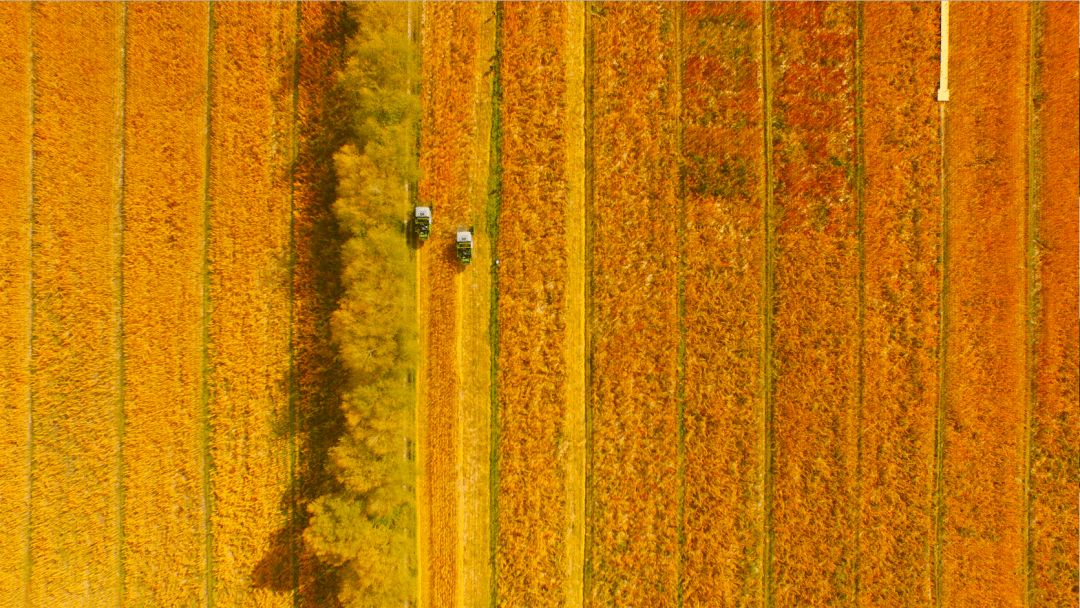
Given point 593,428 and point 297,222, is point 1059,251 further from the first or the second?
point 297,222

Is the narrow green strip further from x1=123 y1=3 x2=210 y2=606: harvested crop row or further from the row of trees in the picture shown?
x1=123 y1=3 x2=210 y2=606: harvested crop row

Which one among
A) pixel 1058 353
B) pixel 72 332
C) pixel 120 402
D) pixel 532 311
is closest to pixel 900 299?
pixel 1058 353

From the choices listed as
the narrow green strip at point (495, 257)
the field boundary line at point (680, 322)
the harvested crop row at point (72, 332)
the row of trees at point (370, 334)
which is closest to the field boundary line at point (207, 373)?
the harvested crop row at point (72, 332)

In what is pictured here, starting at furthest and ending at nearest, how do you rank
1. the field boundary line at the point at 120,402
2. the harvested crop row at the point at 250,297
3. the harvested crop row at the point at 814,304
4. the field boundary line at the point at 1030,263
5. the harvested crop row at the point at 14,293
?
the field boundary line at the point at 1030,263, the harvested crop row at the point at 814,304, the harvested crop row at the point at 250,297, the field boundary line at the point at 120,402, the harvested crop row at the point at 14,293

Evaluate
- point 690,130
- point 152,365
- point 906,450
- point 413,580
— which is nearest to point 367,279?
point 152,365

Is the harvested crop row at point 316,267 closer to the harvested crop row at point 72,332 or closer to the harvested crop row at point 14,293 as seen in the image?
the harvested crop row at point 72,332

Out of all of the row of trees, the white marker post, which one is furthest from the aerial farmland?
the row of trees

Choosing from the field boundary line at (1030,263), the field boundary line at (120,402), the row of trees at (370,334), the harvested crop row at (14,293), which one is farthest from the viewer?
the field boundary line at (1030,263)
